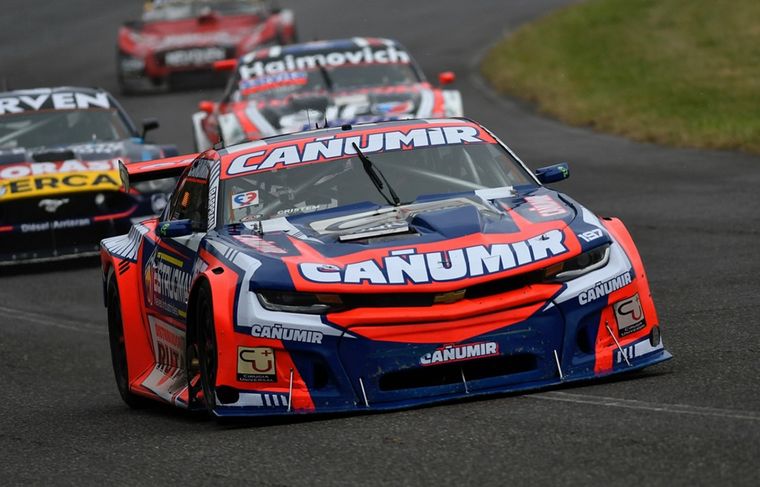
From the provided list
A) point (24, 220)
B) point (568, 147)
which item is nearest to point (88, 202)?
point (24, 220)

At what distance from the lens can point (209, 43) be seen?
2700cm

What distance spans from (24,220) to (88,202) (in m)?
0.54

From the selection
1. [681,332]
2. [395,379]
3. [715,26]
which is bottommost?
[715,26]

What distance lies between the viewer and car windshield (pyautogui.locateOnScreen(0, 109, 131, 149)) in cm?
1559

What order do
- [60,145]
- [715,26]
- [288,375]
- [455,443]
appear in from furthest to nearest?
1. [715,26]
2. [60,145]
3. [288,375]
4. [455,443]

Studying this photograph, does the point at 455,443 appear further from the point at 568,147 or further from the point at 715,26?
the point at 715,26

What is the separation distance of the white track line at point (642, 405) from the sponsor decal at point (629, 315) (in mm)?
391

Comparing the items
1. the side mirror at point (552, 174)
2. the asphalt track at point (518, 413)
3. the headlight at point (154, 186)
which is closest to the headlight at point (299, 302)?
the asphalt track at point (518, 413)

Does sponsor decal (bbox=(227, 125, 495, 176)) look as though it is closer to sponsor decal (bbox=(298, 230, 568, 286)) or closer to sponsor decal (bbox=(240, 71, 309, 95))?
sponsor decal (bbox=(298, 230, 568, 286))

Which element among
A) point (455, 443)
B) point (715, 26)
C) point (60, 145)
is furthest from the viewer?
point (715, 26)

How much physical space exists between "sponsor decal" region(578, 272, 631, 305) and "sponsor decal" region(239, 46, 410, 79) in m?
10.8

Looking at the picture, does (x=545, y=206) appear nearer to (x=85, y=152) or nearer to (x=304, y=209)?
(x=304, y=209)

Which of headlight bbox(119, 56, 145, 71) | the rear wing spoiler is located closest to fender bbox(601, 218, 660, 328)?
the rear wing spoiler

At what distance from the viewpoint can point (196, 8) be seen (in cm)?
2819
